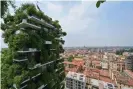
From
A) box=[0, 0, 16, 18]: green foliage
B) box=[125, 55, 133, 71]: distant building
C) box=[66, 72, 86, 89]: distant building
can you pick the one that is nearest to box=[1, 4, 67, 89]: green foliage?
box=[0, 0, 16, 18]: green foliage

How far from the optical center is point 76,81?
18.3m

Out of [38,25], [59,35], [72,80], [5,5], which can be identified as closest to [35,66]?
[38,25]

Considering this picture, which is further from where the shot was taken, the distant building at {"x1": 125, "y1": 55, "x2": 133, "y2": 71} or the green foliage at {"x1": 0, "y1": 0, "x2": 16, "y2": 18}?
the distant building at {"x1": 125, "y1": 55, "x2": 133, "y2": 71}

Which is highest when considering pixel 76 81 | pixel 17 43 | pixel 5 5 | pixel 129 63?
pixel 5 5

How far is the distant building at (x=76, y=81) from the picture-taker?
Result: 709 inches

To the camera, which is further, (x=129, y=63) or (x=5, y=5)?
(x=129, y=63)

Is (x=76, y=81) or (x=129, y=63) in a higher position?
(x=129, y=63)

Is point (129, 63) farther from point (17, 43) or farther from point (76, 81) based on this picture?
point (17, 43)

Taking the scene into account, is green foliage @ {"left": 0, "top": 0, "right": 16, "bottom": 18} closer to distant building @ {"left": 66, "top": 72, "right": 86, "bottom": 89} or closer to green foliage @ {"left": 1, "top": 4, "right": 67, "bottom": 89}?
green foliage @ {"left": 1, "top": 4, "right": 67, "bottom": 89}

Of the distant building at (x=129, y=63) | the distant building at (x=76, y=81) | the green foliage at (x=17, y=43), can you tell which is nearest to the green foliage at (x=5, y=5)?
the green foliage at (x=17, y=43)

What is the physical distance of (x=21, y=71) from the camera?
666 centimetres

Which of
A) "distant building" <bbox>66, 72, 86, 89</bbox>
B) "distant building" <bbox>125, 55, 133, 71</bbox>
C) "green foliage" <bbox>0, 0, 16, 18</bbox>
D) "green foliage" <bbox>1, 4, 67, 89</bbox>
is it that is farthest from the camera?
"distant building" <bbox>125, 55, 133, 71</bbox>

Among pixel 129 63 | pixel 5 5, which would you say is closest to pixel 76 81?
pixel 5 5

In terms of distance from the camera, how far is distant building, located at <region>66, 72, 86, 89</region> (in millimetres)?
18000
